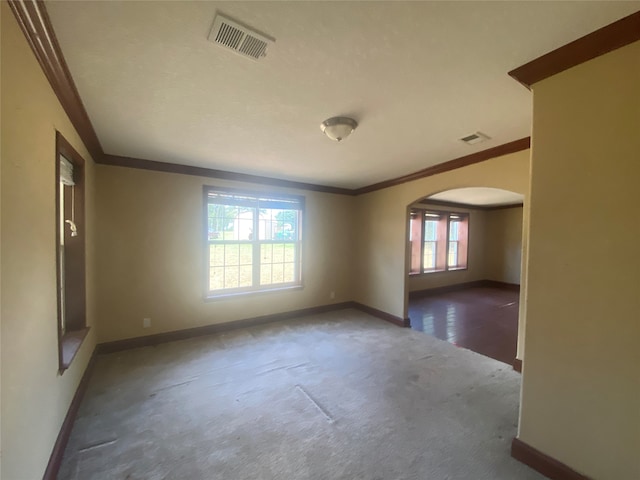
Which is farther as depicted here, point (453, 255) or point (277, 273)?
point (453, 255)

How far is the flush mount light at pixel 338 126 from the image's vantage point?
2.18 m

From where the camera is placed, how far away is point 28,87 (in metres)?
1.30

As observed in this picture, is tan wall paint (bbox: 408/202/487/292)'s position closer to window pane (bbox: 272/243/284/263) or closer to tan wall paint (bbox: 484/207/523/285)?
tan wall paint (bbox: 484/207/523/285)

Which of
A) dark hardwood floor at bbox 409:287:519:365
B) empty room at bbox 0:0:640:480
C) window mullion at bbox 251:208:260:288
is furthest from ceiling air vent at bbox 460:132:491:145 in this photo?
window mullion at bbox 251:208:260:288

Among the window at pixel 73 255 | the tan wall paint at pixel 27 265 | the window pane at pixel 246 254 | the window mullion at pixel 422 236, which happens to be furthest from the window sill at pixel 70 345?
the window mullion at pixel 422 236

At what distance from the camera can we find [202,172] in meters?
3.71

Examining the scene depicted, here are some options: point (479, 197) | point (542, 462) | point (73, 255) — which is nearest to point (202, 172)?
point (73, 255)

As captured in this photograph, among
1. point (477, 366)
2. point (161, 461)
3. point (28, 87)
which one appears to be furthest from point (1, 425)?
point (477, 366)

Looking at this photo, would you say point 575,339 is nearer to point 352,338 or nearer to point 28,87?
point 352,338

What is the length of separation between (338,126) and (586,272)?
6.01ft

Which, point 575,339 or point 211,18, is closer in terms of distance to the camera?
point 211,18

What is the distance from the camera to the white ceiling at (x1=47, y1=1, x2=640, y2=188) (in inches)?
47.7

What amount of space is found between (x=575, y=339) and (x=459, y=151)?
85.1 inches

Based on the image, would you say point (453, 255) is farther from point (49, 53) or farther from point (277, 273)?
point (49, 53)
